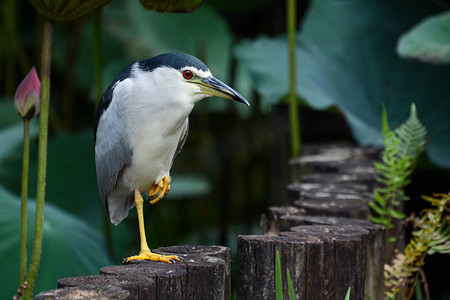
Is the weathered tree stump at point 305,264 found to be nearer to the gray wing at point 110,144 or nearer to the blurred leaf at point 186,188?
the gray wing at point 110,144

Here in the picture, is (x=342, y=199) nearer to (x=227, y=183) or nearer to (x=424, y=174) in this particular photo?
(x=424, y=174)

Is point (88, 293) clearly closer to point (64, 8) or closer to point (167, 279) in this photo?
point (167, 279)

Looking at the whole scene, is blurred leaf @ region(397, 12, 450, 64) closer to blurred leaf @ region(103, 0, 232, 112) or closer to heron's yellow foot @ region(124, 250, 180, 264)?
heron's yellow foot @ region(124, 250, 180, 264)

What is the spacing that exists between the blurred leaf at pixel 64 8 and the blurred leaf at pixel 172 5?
0.80ft

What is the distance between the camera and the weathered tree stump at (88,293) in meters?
1.21

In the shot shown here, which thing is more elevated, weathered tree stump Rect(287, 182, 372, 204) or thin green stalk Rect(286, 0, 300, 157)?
thin green stalk Rect(286, 0, 300, 157)

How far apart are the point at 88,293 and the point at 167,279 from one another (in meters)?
0.20

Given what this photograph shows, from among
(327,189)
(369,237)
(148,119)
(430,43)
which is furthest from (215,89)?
(430,43)

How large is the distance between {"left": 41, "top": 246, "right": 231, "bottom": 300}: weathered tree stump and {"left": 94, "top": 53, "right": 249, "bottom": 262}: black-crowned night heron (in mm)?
87

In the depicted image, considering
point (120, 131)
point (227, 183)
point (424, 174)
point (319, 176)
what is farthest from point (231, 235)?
point (120, 131)

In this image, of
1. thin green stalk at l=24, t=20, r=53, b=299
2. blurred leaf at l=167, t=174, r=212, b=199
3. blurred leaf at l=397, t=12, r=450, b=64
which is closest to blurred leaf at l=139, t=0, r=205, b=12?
thin green stalk at l=24, t=20, r=53, b=299

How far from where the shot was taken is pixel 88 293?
4.06 feet

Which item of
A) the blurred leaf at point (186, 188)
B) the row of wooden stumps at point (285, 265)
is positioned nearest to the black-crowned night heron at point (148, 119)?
the row of wooden stumps at point (285, 265)

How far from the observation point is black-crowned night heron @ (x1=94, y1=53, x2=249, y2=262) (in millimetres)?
Answer: 1686
